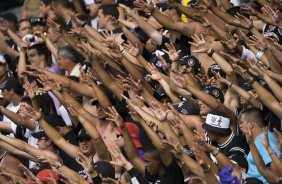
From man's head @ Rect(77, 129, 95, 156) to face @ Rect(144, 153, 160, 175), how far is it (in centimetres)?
151

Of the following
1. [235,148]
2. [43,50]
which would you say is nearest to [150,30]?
[43,50]

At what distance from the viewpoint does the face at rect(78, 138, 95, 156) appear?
1308 cm

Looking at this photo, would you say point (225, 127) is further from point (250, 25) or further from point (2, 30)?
point (2, 30)

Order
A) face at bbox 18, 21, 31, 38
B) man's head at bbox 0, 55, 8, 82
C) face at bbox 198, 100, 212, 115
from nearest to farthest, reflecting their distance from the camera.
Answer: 1. face at bbox 198, 100, 212, 115
2. man's head at bbox 0, 55, 8, 82
3. face at bbox 18, 21, 31, 38

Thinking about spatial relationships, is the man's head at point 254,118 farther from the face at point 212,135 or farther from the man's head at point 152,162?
the man's head at point 152,162

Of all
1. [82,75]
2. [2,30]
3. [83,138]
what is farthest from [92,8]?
[83,138]

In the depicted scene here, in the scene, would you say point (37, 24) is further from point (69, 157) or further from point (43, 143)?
point (69, 157)

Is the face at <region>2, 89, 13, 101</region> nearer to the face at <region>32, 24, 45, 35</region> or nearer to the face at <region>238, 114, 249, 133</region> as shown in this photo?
the face at <region>32, 24, 45, 35</region>

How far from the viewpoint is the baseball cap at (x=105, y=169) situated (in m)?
12.2

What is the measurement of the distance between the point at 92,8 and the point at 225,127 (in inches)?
266

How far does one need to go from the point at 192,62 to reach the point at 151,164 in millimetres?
2344

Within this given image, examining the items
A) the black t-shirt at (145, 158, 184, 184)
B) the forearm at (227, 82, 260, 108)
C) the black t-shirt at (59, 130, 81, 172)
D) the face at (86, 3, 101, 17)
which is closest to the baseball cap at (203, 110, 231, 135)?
the forearm at (227, 82, 260, 108)

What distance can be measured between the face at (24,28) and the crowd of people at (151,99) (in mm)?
958

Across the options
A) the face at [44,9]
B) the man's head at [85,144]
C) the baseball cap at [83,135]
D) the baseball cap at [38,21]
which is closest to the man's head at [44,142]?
the baseball cap at [83,135]
